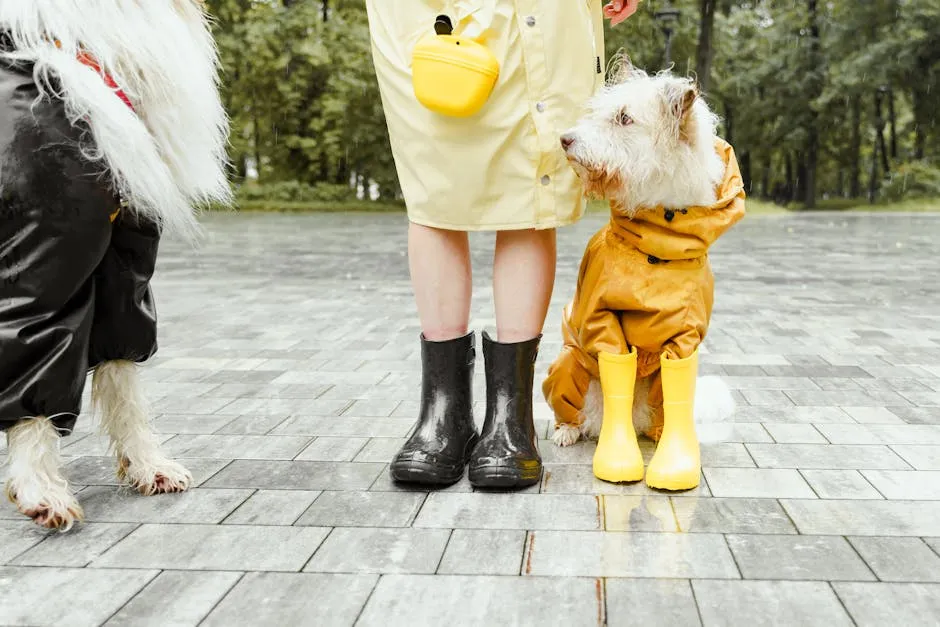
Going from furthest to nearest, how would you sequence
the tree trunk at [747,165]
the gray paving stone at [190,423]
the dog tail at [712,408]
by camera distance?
the tree trunk at [747,165]
the gray paving stone at [190,423]
the dog tail at [712,408]

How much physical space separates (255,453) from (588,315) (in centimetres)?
126

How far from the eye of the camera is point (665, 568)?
84.1 inches

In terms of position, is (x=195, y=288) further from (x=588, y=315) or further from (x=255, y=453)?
(x=588, y=315)

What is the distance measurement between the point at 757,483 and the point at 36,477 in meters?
2.09

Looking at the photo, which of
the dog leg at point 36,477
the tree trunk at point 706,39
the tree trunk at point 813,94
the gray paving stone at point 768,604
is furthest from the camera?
the tree trunk at point 813,94

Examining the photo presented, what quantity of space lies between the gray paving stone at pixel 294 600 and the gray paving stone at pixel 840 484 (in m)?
1.44

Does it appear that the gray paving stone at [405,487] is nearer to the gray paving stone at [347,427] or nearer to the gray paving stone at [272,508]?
the gray paving stone at [272,508]

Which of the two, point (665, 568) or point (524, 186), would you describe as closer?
point (665, 568)

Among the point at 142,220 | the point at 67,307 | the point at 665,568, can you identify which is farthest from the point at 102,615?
the point at 665,568

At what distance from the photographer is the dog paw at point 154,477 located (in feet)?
8.90

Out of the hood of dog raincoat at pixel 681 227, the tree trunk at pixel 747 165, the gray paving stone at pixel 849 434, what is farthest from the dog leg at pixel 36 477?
the tree trunk at pixel 747 165

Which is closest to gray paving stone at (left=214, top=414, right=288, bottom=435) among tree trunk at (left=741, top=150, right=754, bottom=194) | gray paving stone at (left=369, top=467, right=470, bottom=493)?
gray paving stone at (left=369, top=467, right=470, bottom=493)

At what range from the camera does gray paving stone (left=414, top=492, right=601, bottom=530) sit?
2.45 meters

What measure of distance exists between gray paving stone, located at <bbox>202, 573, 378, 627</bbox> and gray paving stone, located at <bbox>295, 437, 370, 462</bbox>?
0.98 m
